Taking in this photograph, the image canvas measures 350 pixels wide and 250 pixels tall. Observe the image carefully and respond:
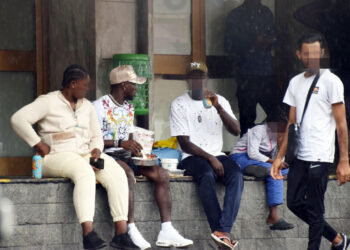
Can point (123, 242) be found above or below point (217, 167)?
below

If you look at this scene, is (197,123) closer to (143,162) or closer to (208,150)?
(208,150)

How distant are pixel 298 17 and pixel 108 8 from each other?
7.35 feet

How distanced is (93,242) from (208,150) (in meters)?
1.78

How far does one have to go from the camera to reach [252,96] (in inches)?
418

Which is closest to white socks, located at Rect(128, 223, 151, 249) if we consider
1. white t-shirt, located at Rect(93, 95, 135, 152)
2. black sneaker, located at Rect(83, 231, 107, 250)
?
black sneaker, located at Rect(83, 231, 107, 250)

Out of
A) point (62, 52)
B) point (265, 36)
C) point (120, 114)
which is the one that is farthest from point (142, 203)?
point (265, 36)

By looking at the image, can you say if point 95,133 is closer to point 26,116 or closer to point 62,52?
point 26,116

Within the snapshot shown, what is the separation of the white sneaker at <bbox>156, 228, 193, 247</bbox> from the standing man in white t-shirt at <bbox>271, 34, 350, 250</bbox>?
122 cm

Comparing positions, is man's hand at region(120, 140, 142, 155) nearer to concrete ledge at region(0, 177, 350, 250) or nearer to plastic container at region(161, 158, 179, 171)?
concrete ledge at region(0, 177, 350, 250)

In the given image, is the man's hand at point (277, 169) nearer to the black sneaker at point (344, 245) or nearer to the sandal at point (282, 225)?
the black sneaker at point (344, 245)

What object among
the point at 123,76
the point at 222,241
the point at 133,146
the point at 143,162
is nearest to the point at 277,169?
the point at 222,241

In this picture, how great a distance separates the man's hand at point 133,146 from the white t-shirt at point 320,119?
182cm

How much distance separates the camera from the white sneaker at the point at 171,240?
823cm

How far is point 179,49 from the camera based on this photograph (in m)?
10.8
